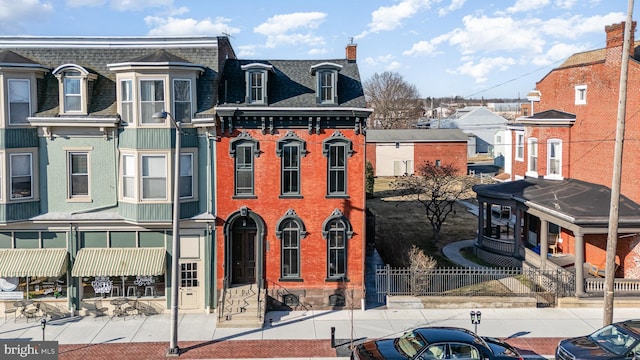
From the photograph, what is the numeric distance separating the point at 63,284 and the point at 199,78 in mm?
9952

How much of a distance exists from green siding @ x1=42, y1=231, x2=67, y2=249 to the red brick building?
6.08 meters

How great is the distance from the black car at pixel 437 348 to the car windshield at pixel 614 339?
2.83m

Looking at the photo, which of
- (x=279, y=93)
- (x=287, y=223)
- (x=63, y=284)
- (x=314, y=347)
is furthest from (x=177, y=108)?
(x=314, y=347)

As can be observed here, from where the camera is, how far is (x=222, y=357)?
18359 mm

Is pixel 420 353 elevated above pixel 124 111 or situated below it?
below

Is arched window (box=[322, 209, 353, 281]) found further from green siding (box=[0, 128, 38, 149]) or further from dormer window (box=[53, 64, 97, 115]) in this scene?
green siding (box=[0, 128, 38, 149])

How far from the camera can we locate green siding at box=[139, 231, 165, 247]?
22.3 m

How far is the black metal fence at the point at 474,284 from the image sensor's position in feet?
76.4

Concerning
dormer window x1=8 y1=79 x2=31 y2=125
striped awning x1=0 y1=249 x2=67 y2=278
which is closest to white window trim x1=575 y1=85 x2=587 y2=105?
striped awning x1=0 y1=249 x2=67 y2=278

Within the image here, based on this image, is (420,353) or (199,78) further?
(199,78)

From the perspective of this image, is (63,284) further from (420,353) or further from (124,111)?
(420,353)

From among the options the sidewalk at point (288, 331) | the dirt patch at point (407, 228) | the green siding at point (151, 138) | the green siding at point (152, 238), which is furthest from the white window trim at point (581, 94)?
the green siding at point (152, 238)

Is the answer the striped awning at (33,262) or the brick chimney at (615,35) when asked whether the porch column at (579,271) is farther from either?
the striped awning at (33,262)

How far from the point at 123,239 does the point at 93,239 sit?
118 cm
